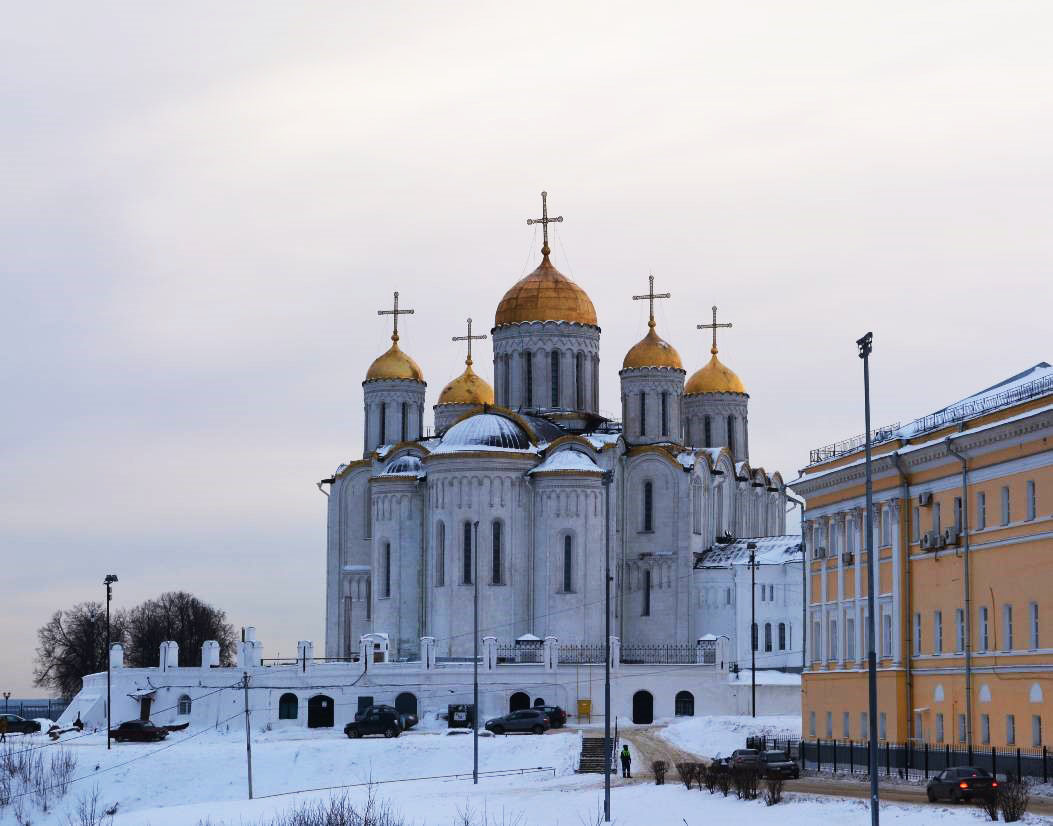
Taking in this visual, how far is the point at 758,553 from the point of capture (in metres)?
86.3

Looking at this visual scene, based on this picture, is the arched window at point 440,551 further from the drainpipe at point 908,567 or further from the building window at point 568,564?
the drainpipe at point 908,567

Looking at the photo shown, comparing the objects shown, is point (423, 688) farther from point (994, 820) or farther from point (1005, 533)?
point (994, 820)

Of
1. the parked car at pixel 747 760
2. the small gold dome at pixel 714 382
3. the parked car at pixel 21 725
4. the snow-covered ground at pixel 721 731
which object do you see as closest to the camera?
the parked car at pixel 747 760

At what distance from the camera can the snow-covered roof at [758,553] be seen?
8544 cm

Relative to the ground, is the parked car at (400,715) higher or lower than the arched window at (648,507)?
lower

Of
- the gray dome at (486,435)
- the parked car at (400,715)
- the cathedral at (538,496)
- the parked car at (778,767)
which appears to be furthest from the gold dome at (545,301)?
the parked car at (778,767)

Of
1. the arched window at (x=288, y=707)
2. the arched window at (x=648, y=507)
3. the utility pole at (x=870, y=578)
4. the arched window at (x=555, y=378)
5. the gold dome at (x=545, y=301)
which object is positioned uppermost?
the gold dome at (x=545, y=301)

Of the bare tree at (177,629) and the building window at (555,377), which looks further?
the bare tree at (177,629)

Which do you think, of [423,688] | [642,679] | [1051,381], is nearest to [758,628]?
[642,679]

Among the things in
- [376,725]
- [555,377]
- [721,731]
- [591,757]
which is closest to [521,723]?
[376,725]

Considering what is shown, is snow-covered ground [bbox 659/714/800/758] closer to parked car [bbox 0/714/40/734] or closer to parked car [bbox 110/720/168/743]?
parked car [bbox 110/720/168/743]

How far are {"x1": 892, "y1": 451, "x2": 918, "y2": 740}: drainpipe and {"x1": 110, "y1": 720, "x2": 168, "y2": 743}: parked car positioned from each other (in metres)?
31.7

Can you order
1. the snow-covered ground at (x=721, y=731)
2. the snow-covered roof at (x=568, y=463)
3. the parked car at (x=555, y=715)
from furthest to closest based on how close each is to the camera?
1. the snow-covered roof at (x=568, y=463)
2. the parked car at (x=555, y=715)
3. the snow-covered ground at (x=721, y=731)

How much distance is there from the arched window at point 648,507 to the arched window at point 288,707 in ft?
64.8
